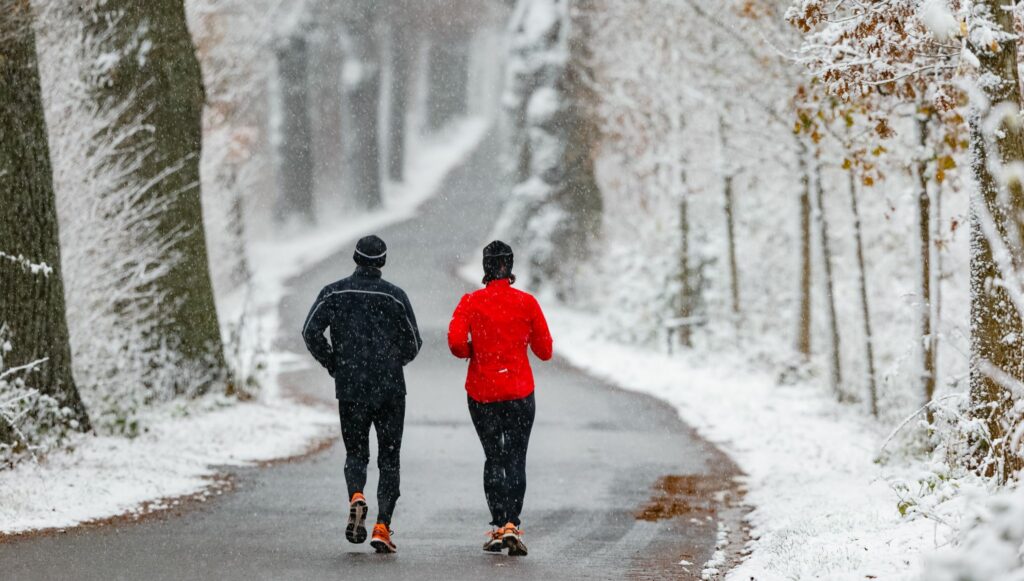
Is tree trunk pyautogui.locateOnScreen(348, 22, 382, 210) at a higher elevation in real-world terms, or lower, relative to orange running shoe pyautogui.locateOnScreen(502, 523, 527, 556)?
higher

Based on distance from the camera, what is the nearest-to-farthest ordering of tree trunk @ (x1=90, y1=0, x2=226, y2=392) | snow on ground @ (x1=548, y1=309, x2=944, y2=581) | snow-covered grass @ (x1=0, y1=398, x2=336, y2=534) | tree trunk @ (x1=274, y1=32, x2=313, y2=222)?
1. snow on ground @ (x1=548, y1=309, x2=944, y2=581)
2. snow-covered grass @ (x1=0, y1=398, x2=336, y2=534)
3. tree trunk @ (x1=90, y1=0, x2=226, y2=392)
4. tree trunk @ (x1=274, y1=32, x2=313, y2=222)

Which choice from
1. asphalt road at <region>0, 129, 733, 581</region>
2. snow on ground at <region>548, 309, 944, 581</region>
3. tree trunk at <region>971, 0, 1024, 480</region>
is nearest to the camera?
snow on ground at <region>548, 309, 944, 581</region>

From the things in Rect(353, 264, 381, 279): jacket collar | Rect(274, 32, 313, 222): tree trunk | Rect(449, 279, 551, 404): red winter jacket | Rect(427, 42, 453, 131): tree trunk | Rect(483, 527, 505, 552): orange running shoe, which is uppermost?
Rect(427, 42, 453, 131): tree trunk

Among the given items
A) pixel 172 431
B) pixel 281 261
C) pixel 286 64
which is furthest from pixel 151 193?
pixel 286 64

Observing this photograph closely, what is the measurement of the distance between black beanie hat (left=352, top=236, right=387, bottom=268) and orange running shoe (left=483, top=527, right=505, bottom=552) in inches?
70.0

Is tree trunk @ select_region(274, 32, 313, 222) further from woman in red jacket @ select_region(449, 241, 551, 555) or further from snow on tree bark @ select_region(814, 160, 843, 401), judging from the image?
woman in red jacket @ select_region(449, 241, 551, 555)

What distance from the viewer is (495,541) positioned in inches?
304

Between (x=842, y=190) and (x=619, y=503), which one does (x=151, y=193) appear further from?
(x=842, y=190)

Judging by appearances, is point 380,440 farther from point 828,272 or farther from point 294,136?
point 294,136

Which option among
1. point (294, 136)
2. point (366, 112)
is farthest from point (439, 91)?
point (294, 136)

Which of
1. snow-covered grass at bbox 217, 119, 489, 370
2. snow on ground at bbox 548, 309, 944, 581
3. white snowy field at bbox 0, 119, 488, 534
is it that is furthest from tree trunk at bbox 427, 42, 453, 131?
white snowy field at bbox 0, 119, 488, 534

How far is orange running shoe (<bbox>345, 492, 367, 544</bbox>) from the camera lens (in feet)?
24.3

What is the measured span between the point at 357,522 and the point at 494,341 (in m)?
1.35

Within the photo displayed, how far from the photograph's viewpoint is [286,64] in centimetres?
4231
